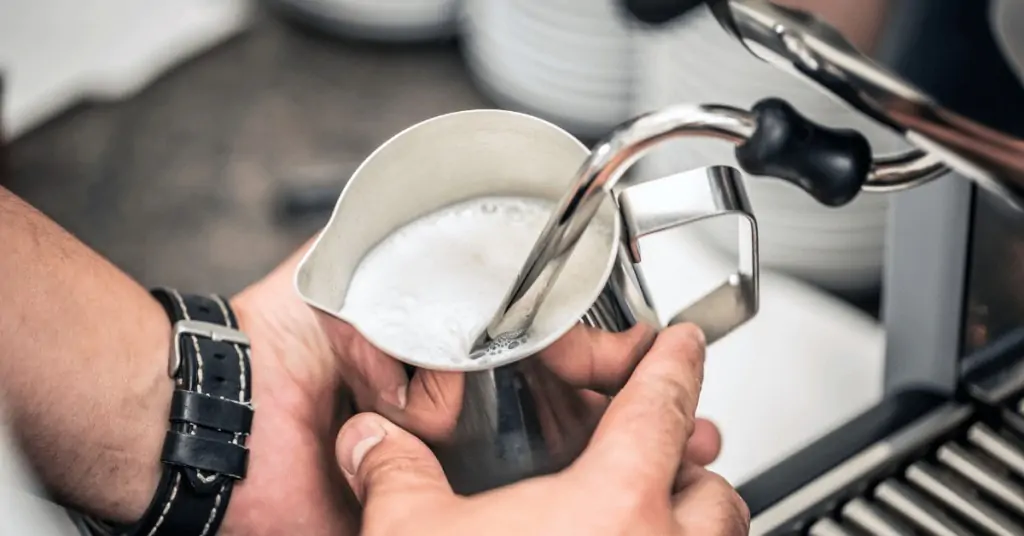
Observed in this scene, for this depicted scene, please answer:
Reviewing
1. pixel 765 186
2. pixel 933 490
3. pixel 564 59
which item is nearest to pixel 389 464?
pixel 933 490

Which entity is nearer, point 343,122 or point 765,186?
point 765,186

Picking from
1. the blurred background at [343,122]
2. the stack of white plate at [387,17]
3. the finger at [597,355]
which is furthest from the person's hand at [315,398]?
the stack of white plate at [387,17]

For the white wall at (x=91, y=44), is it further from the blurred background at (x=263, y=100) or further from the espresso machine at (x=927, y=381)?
the espresso machine at (x=927, y=381)

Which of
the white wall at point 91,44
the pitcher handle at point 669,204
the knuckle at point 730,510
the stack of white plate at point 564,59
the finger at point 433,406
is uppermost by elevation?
the pitcher handle at point 669,204

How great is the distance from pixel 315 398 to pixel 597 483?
17 cm

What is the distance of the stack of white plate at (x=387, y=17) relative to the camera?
1201mm

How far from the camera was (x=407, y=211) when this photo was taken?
365 mm

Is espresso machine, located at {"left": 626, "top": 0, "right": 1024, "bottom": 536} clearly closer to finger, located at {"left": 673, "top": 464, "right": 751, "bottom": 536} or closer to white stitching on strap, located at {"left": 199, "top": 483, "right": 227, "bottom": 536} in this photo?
finger, located at {"left": 673, "top": 464, "right": 751, "bottom": 536}

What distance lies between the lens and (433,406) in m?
0.31

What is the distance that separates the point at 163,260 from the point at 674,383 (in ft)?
2.59

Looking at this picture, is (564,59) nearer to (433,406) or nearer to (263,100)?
(263,100)

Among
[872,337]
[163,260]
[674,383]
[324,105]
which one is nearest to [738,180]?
[674,383]

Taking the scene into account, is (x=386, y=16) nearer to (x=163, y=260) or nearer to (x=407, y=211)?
(x=163, y=260)

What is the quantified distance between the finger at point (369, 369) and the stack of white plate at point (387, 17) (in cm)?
91
